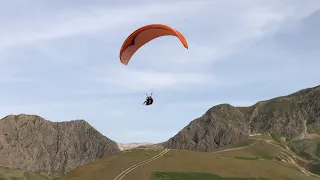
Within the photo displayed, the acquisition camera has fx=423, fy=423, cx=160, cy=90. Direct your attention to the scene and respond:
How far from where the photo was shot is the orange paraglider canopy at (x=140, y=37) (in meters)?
33.6

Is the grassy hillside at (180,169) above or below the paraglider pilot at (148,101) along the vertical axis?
below

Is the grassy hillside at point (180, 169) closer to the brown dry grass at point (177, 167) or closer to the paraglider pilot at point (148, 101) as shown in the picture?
the brown dry grass at point (177, 167)

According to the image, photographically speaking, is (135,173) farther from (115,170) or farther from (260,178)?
(260,178)

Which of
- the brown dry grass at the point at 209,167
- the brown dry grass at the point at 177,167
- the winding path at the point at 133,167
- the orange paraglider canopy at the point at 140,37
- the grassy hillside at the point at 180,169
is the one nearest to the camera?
the orange paraglider canopy at the point at 140,37

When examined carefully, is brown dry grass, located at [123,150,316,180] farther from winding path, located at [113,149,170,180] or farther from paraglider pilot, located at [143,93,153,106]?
paraglider pilot, located at [143,93,153,106]

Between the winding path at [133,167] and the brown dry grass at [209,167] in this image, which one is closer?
the winding path at [133,167]

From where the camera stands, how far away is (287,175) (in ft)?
222

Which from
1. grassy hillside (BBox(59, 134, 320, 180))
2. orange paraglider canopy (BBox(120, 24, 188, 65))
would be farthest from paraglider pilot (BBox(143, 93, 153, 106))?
grassy hillside (BBox(59, 134, 320, 180))

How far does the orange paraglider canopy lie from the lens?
33.6 metres

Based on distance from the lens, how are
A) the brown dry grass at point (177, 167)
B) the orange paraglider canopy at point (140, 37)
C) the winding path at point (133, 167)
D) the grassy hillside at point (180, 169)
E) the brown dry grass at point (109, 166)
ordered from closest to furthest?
the orange paraglider canopy at point (140, 37), the winding path at point (133, 167), the brown dry grass at point (109, 166), the grassy hillside at point (180, 169), the brown dry grass at point (177, 167)

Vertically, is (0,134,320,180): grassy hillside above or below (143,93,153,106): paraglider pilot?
below

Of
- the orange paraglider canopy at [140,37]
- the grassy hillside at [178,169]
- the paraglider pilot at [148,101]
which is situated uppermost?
the orange paraglider canopy at [140,37]

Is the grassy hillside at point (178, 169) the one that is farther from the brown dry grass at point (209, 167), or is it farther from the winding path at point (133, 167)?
the winding path at point (133, 167)

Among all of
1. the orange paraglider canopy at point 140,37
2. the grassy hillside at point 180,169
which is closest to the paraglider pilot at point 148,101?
the orange paraglider canopy at point 140,37
